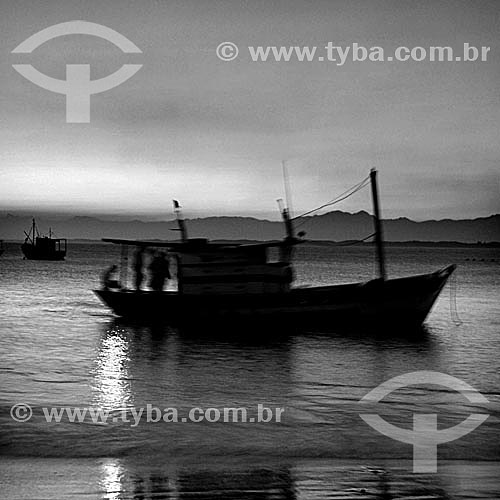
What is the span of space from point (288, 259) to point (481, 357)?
321 inches

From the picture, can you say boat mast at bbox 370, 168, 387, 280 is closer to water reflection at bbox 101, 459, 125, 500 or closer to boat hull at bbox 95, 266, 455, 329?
boat hull at bbox 95, 266, 455, 329

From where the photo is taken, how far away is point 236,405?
14117 millimetres

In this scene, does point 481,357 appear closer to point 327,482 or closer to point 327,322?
point 327,322

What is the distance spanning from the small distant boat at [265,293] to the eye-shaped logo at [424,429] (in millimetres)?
8367

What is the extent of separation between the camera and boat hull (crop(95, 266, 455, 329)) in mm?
25297

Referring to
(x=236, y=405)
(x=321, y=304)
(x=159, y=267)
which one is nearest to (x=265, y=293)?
(x=321, y=304)

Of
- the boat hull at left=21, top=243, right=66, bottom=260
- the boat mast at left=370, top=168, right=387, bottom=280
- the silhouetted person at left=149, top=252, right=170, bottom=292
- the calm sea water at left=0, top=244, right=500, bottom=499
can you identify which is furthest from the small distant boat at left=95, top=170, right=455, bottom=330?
the boat hull at left=21, top=243, right=66, bottom=260

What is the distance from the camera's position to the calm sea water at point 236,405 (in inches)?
295

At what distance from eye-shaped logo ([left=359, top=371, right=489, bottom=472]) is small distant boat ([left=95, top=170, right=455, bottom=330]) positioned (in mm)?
8367

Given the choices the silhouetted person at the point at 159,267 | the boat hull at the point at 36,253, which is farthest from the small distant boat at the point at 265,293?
the boat hull at the point at 36,253

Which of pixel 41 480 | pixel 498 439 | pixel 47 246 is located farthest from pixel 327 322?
pixel 47 246

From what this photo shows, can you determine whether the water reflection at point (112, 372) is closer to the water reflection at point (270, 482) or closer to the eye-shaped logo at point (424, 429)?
the eye-shaped logo at point (424, 429)

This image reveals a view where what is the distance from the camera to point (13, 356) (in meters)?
22.0

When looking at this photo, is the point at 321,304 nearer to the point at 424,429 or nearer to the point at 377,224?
the point at 377,224
